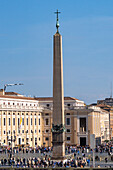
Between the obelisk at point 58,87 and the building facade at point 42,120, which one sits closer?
the obelisk at point 58,87

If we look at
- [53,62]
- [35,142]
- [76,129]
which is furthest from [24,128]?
[53,62]

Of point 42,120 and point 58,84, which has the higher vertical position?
point 42,120

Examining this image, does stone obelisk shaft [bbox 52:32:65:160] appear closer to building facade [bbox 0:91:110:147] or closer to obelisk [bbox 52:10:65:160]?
obelisk [bbox 52:10:65:160]

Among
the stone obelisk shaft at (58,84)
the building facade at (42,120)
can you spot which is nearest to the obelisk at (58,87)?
the stone obelisk shaft at (58,84)

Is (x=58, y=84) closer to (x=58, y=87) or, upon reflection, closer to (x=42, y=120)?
(x=58, y=87)

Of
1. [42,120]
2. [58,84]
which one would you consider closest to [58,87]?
[58,84]

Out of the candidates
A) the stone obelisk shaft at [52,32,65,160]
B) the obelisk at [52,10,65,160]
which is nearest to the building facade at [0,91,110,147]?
the obelisk at [52,10,65,160]

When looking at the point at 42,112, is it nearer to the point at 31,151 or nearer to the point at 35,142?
the point at 35,142

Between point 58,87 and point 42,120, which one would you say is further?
point 42,120

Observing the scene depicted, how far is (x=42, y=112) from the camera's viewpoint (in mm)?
109125

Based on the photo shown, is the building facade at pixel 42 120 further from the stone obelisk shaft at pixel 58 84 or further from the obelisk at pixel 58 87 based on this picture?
the stone obelisk shaft at pixel 58 84

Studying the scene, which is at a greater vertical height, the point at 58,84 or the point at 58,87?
the point at 58,84

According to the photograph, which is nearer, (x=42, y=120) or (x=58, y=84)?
(x=58, y=84)

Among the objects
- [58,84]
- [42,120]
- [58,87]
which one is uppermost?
[42,120]
